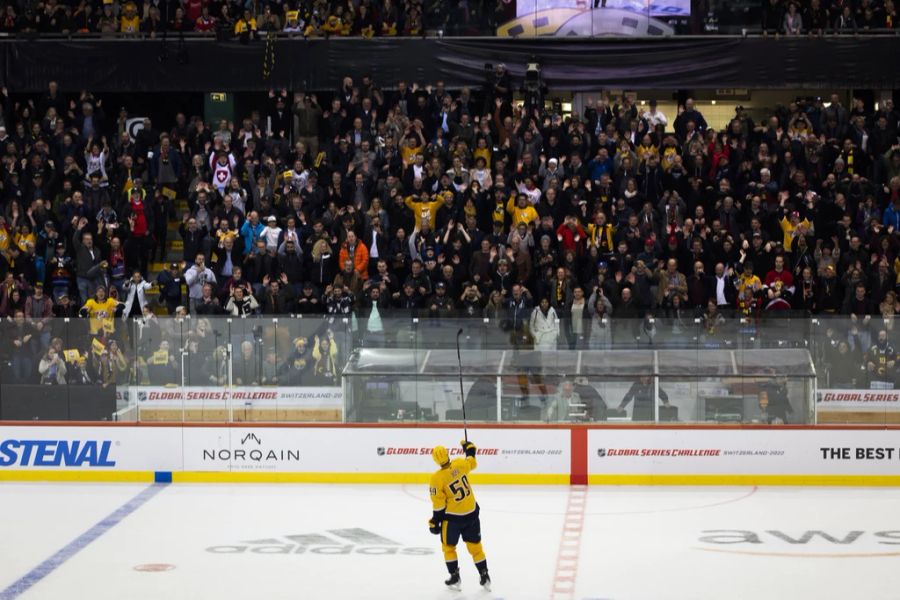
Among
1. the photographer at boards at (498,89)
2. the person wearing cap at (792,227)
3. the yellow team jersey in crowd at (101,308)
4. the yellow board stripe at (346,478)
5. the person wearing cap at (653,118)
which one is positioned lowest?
the yellow board stripe at (346,478)

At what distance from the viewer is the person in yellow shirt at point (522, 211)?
21.5 metres

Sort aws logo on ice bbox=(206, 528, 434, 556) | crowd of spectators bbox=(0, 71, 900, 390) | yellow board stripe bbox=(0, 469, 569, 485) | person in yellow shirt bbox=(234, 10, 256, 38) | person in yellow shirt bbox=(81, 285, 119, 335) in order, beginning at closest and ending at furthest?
aws logo on ice bbox=(206, 528, 434, 556) < yellow board stripe bbox=(0, 469, 569, 485) < crowd of spectators bbox=(0, 71, 900, 390) < person in yellow shirt bbox=(81, 285, 119, 335) < person in yellow shirt bbox=(234, 10, 256, 38)

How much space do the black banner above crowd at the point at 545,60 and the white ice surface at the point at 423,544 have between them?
34.7ft

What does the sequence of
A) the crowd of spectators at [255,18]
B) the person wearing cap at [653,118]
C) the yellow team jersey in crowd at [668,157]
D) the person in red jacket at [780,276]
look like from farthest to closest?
the crowd of spectators at [255,18] < the person wearing cap at [653,118] < the yellow team jersey in crowd at [668,157] < the person in red jacket at [780,276]

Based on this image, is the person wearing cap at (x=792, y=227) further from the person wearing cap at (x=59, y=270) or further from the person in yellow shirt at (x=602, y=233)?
the person wearing cap at (x=59, y=270)

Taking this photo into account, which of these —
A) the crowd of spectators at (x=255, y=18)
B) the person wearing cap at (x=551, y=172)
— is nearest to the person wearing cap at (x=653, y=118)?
the person wearing cap at (x=551, y=172)

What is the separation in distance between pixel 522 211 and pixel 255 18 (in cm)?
757

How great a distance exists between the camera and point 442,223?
21.7 metres

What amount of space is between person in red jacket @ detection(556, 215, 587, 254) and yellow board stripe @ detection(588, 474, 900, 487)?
14.6ft

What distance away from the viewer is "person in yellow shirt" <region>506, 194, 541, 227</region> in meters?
21.5

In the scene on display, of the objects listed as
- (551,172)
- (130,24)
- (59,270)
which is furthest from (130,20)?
(551,172)

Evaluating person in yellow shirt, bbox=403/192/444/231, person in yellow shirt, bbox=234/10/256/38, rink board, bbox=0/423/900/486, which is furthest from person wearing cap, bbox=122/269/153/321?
person in yellow shirt, bbox=234/10/256/38

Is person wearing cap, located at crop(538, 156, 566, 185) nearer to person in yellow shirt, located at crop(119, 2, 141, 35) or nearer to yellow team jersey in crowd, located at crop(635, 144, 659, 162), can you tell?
→ yellow team jersey in crowd, located at crop(635, 144, 659, 162)

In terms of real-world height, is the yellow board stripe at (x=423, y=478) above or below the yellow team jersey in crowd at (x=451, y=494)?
below
